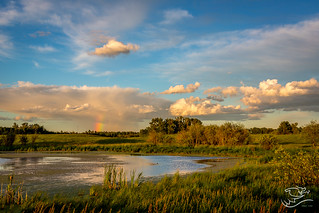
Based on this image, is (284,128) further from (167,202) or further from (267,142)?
(167,202)

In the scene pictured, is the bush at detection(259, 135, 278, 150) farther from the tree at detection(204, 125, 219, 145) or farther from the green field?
the green field

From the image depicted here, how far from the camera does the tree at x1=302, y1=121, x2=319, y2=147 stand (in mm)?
43844

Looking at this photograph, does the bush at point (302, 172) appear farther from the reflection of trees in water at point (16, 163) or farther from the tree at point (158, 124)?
the tree at point (158, 124)

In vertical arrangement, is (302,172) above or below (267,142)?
below

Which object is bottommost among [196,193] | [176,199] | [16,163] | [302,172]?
[16,163]

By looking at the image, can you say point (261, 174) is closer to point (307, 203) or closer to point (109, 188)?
point (307, 203)

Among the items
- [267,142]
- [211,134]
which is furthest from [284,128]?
[267,142]

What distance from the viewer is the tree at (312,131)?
43.8m

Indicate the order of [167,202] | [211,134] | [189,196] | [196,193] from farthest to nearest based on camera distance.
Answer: [211,134] → [196,193] → [189,196] → [167,202]

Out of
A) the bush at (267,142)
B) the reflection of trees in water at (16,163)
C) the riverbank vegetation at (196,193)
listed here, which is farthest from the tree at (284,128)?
the reflection of trees in water at (16,163)

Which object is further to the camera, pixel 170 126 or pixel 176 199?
pixel 170 126

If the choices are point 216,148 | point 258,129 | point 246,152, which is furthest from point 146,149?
point 258,129

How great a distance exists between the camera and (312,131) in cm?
4419

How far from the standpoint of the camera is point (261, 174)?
12.4 metres
